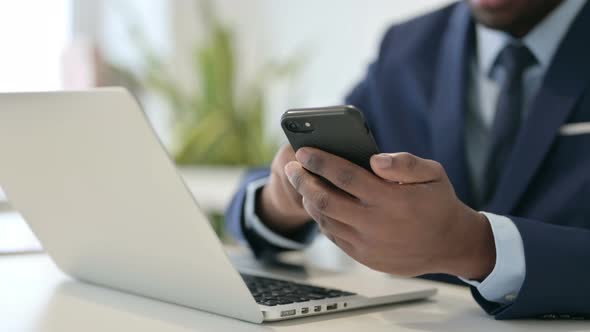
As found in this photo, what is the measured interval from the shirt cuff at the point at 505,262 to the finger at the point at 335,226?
15 cm

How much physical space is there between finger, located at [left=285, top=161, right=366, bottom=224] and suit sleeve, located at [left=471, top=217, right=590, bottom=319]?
0.63 feet

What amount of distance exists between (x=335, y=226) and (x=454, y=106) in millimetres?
628

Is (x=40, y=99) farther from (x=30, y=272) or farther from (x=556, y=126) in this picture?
(x=556, y=126)

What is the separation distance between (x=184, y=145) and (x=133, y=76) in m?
0.36

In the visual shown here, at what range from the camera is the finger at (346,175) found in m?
0.64

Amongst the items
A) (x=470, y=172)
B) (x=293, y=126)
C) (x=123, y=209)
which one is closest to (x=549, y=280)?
(x=293, y=126)

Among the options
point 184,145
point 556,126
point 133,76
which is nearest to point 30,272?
point 556,126

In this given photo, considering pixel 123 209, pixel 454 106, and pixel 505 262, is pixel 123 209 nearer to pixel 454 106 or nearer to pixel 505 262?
pixel 505 262

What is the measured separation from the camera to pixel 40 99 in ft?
2.14

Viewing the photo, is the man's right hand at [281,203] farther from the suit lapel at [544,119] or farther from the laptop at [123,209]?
the suit lapel at [544,119]

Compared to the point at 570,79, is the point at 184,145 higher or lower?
lower

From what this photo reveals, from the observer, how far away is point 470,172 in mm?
1272

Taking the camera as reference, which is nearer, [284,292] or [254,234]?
[284,292]

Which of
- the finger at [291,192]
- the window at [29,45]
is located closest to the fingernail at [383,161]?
the finger at [291,192]
